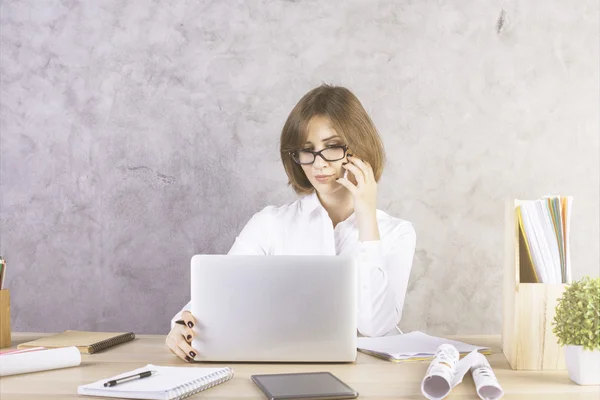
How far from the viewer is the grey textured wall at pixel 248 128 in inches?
100

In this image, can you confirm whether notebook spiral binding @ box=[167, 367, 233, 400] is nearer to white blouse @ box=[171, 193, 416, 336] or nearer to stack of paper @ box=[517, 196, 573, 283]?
stack of paper @ box=[517, 196, 573, 283]

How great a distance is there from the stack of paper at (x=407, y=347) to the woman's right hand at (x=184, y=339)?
17.3 inches

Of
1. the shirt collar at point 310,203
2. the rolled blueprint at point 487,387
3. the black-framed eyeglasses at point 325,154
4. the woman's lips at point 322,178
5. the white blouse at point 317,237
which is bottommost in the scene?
the rolled blueprint at point 487,387

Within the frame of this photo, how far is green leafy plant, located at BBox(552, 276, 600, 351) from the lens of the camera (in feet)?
3.99

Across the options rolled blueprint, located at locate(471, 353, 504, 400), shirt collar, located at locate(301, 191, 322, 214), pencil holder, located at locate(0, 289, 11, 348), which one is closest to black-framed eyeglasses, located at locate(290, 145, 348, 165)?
shirt collar, located at locate(301, 191, 322, 214)

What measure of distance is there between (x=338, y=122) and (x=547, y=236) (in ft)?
3.38

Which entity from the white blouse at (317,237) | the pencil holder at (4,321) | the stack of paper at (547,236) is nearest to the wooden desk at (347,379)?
the stack of paper at (547,236)

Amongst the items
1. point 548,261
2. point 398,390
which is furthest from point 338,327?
point 548,261

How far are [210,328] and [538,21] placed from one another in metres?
1.98

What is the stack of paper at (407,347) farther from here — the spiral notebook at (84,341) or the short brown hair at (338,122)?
the short brown hair at (338,122)

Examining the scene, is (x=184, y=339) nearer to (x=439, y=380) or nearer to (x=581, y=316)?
(x=439, y=380)

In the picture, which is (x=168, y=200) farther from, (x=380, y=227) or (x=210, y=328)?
(x=210, y=328)

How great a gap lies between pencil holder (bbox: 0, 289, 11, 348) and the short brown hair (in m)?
1.11

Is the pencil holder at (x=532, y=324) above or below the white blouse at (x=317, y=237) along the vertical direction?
below
